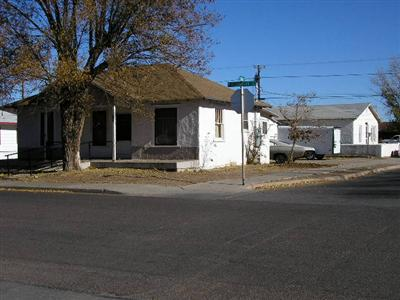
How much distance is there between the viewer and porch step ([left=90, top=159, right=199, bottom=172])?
79.5 ft

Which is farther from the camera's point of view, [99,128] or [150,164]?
[99,128]

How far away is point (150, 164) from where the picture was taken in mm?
24484

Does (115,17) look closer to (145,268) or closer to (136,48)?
(136,48)

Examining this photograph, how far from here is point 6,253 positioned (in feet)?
28.3

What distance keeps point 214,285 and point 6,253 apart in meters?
3.64

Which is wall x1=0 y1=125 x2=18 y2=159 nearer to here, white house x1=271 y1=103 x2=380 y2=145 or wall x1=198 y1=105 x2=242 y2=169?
wall x1=198 y1=105 x2=242 y2=169

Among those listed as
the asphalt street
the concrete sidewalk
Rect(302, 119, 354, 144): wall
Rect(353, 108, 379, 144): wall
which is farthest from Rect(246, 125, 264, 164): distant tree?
Rect(353, 108, 379, 144): wall

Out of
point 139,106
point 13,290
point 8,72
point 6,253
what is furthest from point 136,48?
point 13,290

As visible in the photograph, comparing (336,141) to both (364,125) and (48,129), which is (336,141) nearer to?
(364,125)

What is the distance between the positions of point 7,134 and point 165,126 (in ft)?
66.9

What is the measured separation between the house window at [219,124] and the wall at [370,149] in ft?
75.3

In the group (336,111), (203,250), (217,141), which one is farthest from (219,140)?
(336,111)

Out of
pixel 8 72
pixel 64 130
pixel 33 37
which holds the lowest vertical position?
pixel 64 130

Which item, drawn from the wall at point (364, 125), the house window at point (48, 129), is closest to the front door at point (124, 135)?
the house window at point (48, 129)
